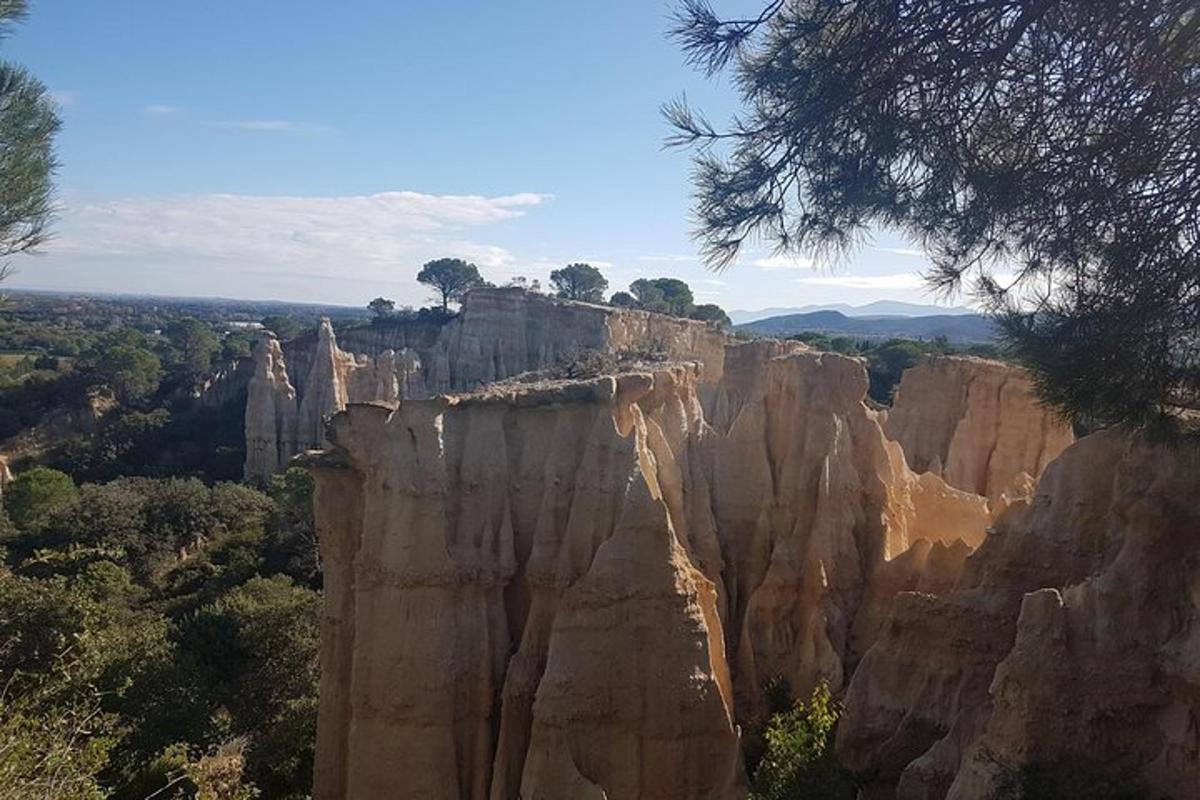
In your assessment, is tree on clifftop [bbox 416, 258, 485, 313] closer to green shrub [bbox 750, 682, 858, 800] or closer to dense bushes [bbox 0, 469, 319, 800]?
dense bushes [bbox 0, 469, 319, 800]

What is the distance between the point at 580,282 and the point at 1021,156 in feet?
249

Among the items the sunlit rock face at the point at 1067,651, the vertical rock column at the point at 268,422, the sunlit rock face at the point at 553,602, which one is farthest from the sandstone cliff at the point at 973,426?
the vertical rock column at the point at 268,422

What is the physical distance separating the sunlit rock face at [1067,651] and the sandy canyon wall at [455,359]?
32.7m

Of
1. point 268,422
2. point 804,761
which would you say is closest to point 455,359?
point 268,422

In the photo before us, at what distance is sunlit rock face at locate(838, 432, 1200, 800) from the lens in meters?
7.95

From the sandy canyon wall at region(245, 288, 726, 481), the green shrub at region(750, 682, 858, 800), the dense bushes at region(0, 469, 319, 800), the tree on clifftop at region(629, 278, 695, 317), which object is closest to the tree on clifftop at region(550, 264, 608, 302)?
the tree on clifftop at region(629, 278, 695, 317)

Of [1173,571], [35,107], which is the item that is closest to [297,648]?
[35,107]

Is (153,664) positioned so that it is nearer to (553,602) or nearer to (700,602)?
(553,602)

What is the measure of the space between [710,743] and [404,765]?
408 centimetres

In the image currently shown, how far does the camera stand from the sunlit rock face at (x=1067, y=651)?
7.95 metres

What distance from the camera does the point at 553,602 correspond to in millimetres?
12195

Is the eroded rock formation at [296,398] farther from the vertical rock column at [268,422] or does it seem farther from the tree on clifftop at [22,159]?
the tree on clifftop at [22,159]

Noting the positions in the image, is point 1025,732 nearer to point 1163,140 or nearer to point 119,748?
point 1163,140

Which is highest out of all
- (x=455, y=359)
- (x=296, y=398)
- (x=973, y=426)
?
(x=973, y=426)
